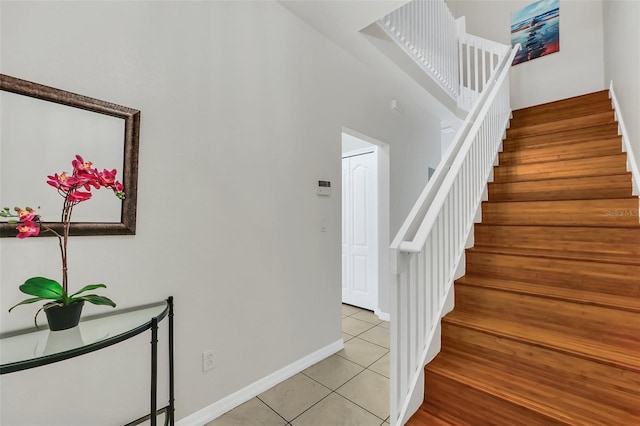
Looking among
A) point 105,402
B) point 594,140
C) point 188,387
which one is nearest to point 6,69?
point 105,402

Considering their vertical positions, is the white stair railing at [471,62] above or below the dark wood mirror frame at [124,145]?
above

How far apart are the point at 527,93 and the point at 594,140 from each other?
7.88 feet

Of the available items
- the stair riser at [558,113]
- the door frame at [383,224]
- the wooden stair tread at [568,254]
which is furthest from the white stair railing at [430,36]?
the wooden stair tread at [568,254]

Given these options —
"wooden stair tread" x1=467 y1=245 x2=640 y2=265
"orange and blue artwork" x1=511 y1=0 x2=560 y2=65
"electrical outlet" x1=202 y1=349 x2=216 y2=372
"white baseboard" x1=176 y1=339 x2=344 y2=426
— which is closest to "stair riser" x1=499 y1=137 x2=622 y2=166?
"wooden stair tread" x1=467 y1=245 x2=640 y2=265

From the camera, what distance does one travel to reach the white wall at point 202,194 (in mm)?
1185

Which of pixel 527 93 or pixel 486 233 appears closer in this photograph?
pixel 486 233

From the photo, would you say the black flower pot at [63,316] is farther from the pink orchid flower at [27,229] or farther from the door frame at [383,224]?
the door frame at [383,224]

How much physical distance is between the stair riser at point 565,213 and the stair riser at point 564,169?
0.33 meters

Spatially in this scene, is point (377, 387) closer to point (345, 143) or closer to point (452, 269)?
point (452, 269)

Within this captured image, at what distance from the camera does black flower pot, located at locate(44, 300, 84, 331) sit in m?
0.99

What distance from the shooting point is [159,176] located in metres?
1.48

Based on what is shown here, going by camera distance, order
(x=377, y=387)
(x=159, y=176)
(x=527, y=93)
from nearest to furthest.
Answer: (x=159, y=176) → (x=377, y=387) → (x=527, y=93)

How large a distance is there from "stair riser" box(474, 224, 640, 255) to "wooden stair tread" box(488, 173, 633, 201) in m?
0.35

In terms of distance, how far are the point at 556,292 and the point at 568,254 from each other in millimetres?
357
